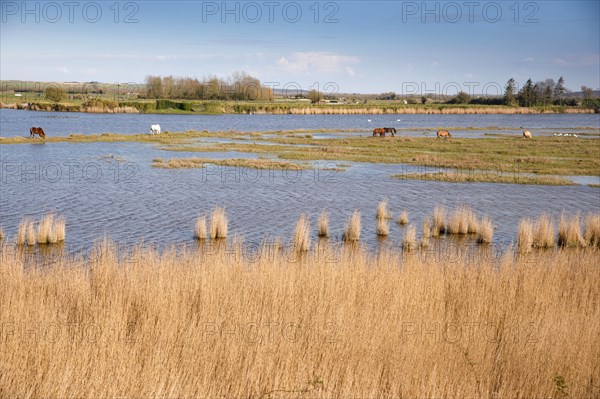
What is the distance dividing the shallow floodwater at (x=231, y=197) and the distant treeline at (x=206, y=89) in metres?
107

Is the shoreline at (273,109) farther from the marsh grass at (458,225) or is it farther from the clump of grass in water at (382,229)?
the marsh grass at (458,225)

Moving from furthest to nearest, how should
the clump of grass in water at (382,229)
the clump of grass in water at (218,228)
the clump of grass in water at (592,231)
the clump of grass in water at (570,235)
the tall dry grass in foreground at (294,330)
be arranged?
the clump of grass in water at (382,229) < the clump of grass in water at (218,228) < the clump of grass in water at (592,231) < the clump of grass in water at (570,235) < the tall dry grass in foreground at (294,330)

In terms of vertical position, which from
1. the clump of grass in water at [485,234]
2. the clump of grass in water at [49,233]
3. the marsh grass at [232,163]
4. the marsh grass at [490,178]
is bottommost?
the clump of grass in water at [485,234]

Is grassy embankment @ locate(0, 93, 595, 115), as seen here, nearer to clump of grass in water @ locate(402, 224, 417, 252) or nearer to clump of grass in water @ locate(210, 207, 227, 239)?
clump of grass in water @ locate(210, 207, 227, 239)

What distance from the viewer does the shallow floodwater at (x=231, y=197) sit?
21484mm

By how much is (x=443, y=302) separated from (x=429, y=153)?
38.5 metres

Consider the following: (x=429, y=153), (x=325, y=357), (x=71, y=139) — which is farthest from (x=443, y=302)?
(x=71, y=139)

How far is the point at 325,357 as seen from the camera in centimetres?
788

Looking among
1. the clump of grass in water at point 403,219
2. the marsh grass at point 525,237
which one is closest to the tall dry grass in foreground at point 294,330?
the marsh grass at point 525,237

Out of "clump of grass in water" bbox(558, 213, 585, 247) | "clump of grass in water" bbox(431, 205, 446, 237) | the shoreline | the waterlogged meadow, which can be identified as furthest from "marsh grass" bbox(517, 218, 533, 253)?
the shoreline

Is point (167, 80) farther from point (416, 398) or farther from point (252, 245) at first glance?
point (416, 398)

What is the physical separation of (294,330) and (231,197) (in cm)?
1997

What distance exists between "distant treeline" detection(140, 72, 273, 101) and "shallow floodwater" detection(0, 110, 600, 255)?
107209 mm

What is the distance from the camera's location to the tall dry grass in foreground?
7148 mm
